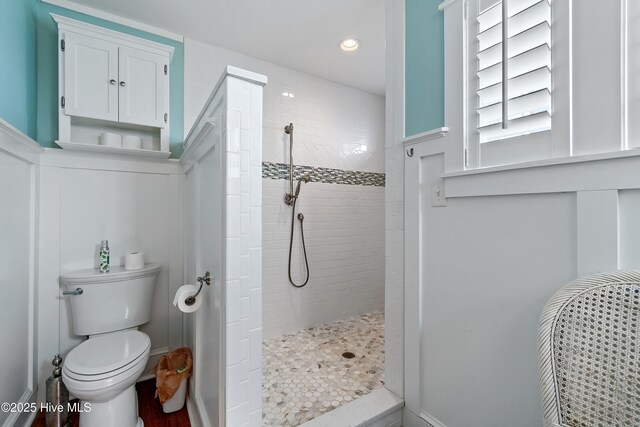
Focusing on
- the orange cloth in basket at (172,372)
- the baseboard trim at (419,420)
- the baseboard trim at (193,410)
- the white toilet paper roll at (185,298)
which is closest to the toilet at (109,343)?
the orange cloth in basket at (172,372)

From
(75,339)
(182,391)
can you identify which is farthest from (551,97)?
(75,339)

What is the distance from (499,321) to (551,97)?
33.6 inches

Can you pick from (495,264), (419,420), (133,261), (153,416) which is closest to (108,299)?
(133,261)

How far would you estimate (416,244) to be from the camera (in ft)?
4.71

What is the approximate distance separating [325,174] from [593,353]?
2230 millimetres

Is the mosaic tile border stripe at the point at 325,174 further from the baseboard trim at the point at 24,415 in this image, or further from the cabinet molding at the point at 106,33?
the baseboard trim at the point at 24,415

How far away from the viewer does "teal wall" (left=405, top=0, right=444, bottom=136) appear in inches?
52.9

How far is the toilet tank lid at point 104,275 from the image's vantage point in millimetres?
1628

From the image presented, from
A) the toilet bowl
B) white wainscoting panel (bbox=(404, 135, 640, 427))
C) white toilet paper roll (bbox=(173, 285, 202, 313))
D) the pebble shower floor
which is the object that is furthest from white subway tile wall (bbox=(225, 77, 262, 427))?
white wainscoting panel (bbox=(404, 135, 640, 427))

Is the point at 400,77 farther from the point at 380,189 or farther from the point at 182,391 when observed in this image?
the point at 182,391

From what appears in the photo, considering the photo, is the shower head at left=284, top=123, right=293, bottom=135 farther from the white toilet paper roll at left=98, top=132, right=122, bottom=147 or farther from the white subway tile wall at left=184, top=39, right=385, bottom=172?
the white toilet paper roll at left=98, top=132, right=122, bottom=147

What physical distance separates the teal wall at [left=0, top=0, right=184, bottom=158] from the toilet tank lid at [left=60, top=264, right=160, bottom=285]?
32.7 inches

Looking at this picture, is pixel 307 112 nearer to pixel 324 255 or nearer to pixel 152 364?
pixel 324 255

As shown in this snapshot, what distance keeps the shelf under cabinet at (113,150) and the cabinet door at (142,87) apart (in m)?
0.18
